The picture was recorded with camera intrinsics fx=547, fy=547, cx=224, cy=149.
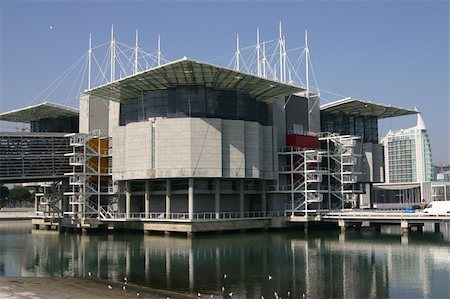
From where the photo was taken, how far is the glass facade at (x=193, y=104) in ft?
277

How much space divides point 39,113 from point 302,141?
5482cm

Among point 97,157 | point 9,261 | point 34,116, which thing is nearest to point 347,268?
point 9,261

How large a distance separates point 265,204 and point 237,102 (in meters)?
18.2

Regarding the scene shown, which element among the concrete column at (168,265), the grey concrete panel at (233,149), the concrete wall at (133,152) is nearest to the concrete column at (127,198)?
the concrete wall at (133,152)

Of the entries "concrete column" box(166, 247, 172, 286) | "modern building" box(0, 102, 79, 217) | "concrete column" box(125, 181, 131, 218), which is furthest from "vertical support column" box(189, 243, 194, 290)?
"modern building" box(0, 102, 79, 217)

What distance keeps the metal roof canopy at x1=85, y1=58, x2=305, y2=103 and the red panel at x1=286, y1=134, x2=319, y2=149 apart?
325 inches

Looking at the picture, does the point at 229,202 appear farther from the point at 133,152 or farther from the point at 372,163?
the point at 372,163

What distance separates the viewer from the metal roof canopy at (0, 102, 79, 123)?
107500 millimetres

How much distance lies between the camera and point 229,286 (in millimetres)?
40281

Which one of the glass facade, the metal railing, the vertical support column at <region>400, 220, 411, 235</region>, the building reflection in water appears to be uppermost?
the glass facade

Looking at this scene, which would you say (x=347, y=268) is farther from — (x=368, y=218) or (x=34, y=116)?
(x=34, y=116)

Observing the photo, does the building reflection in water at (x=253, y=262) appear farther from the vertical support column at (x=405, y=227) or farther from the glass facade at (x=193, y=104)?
the glass facade at (x=193, y=104)

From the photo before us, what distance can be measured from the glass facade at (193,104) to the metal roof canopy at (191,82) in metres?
0.97

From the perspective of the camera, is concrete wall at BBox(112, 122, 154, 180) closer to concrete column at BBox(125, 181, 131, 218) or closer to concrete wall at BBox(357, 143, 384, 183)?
concrete column at BBox(125, 181, 131, 218)
